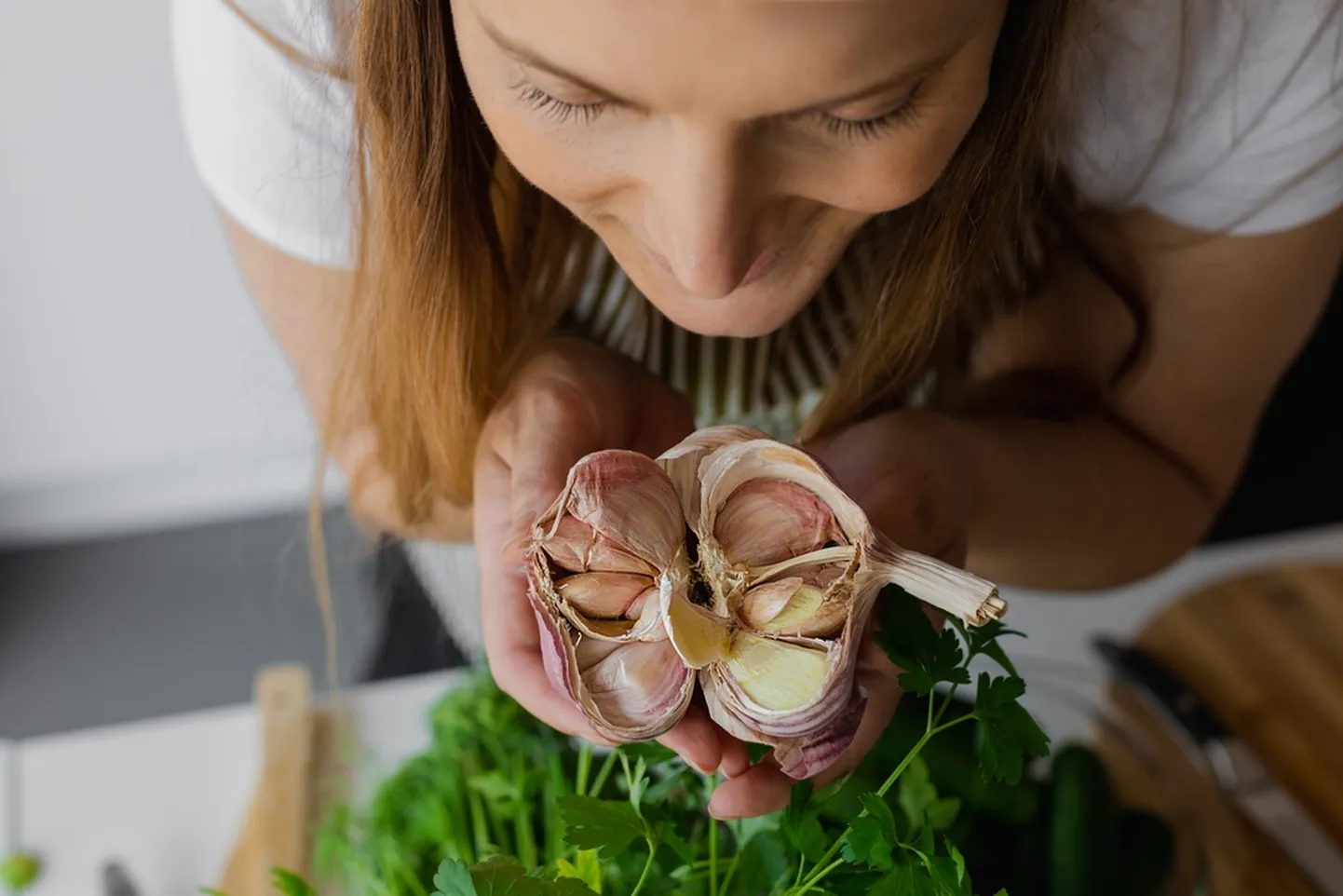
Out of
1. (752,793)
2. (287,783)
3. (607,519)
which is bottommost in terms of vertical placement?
(287,783)

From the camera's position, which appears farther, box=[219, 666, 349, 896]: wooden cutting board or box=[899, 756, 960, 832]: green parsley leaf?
box=[219, 666, 349, 896]: wooden cutting board

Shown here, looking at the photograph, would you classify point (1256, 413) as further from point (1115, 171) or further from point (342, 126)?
point (342, 126)

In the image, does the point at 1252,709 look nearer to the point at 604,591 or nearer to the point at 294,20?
the point at 604,591

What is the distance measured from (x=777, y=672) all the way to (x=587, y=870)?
0.14 metres

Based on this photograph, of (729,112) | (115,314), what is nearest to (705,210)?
(729,112)

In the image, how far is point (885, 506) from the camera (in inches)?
23.1

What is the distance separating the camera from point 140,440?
1.63m

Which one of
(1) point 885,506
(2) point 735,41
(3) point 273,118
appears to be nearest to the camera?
(2) point 735,41

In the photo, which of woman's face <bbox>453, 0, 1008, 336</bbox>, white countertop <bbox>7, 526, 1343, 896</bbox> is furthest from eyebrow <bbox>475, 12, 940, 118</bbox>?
white countertop <bbox>7, 526, 1343, 896</bbox>

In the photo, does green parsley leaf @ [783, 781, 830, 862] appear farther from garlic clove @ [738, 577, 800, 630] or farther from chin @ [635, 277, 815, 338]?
chin @ [635, 277, 815, 338]

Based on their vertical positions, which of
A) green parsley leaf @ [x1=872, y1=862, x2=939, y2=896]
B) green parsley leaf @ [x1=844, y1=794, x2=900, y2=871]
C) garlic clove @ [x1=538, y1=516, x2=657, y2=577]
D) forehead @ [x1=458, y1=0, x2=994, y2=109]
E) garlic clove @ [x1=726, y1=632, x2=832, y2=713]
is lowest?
green parsley leaf @ [x1=872, y1=862, x2=939, y2=896]

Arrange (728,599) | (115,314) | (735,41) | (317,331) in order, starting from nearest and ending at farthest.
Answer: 1. (735,41)
2. (728,599)
3. (317,331)
4. (115,314)

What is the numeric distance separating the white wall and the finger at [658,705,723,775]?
67cm

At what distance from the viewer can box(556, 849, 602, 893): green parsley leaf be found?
1.68 ft
